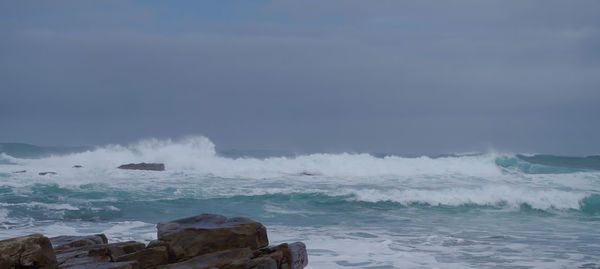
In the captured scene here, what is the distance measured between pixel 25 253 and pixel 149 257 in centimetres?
140

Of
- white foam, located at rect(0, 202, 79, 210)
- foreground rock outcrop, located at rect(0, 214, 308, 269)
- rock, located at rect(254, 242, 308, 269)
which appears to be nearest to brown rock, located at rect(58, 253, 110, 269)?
foreground rock outcrop, located at rect(0, 214, 308, 269)

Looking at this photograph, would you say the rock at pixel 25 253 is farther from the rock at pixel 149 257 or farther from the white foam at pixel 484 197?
the white foam at pixel 484 197

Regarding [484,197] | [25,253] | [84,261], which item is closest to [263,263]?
[84,261]

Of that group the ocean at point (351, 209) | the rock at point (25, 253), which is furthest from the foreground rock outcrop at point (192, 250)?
the ocean at point (351, 209)

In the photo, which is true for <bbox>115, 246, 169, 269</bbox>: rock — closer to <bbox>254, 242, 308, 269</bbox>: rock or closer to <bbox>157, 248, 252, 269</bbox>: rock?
<bbox>157, 248, 252, 269</bbox>: rock

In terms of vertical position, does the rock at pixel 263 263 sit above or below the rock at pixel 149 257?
below

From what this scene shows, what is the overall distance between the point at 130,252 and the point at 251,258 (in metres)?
1.19

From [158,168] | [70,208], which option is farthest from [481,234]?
[158,168]

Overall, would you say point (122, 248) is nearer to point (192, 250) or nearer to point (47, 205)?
point (192, 250)

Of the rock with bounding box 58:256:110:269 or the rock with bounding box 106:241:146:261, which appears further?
the rock with bounding box 106:241:146:261

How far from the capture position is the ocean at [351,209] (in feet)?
30.3

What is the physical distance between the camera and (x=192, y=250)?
601cm

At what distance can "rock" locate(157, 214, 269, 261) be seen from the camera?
6.00m

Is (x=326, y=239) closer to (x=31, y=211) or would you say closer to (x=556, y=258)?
(x=556, y=258)
